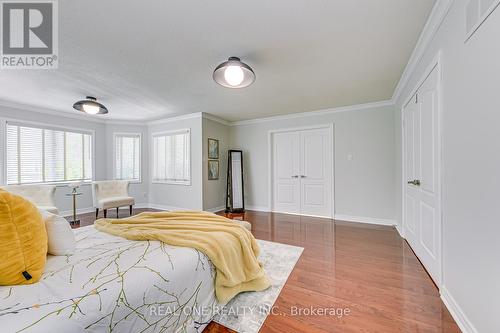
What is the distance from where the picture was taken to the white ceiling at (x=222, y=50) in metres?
1.65

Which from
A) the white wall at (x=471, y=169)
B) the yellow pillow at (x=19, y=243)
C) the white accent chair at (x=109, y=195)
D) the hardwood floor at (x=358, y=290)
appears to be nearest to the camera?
the yellow pillow at (x=19, y=243)

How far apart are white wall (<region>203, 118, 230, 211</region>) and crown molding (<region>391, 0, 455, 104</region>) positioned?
12.5ft

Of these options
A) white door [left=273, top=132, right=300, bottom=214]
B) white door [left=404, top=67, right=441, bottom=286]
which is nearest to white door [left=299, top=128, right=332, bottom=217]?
white door [left=273, top=132, right=300, bottom=214]

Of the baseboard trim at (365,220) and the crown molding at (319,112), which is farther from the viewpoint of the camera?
the crown molding at (319,112)

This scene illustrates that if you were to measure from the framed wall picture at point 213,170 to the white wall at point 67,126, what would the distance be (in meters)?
2.90

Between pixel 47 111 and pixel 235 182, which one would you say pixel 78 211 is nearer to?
pixel 47 111

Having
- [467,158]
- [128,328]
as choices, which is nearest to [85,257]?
[128,328]

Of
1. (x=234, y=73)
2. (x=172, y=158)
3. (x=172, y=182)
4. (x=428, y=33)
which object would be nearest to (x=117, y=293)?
(x=234, y=73)

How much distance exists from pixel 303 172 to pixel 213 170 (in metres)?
2.21

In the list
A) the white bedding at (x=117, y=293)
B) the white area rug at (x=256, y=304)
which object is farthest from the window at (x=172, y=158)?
the white bedding at (x=117, y=293)

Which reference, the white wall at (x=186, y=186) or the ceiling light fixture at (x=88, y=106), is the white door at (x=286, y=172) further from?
the ceiling light fixture at (x=88, y=106)

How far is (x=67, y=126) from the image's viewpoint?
4621 millimetres

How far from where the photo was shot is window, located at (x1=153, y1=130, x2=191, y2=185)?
499 centimetres

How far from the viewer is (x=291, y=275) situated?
2.09 meters
